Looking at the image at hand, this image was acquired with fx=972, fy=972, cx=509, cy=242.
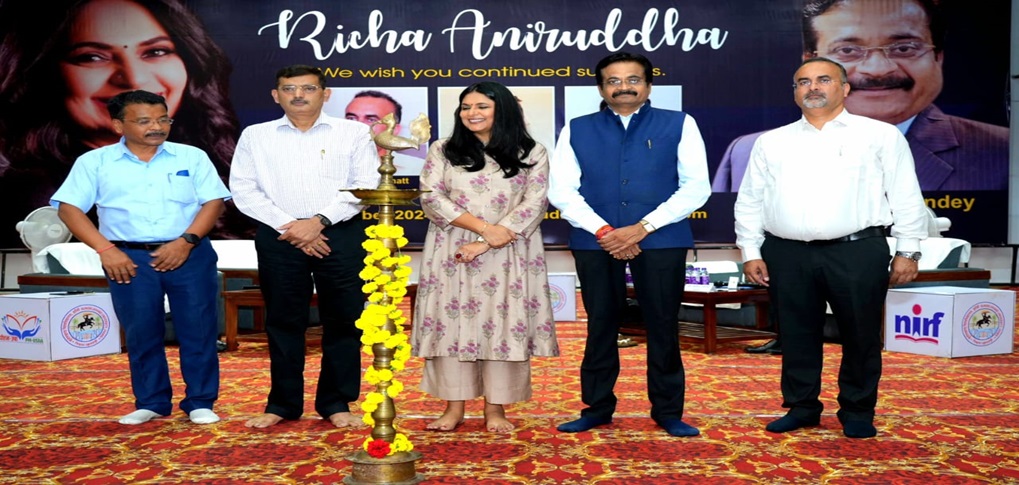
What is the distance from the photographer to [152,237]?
377 cm

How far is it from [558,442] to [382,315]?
0.92 metres

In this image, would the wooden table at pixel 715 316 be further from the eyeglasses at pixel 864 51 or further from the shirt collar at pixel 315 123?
the eyeglasses at pixel 864 51

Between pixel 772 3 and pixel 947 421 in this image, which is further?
pixel 772 3

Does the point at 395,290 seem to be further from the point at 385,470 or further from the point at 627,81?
the point at 627,81

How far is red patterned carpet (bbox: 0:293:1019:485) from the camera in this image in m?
2.97

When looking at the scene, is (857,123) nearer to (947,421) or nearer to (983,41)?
(947,421)

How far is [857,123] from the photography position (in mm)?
3500

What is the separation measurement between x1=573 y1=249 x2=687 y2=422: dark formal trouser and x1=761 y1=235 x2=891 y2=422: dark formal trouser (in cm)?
40

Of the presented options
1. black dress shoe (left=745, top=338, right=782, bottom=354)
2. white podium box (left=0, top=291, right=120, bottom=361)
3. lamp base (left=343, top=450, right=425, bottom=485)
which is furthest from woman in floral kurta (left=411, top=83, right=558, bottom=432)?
→ white podium box (left=0, top=291, right=120, bottom=361)

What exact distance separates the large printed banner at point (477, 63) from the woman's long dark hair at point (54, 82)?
1 centimetres

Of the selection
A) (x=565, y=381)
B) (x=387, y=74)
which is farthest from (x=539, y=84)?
(x=565, y=381)

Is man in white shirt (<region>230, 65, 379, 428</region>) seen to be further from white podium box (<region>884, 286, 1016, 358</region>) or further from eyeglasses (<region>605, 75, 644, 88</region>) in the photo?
white podium box (<region>884, 286, 1016, 358</region>)

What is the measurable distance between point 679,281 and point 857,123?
0.85 meters

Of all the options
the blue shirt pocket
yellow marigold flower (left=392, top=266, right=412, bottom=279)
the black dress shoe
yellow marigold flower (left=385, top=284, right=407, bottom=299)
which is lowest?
the black dress shoe
